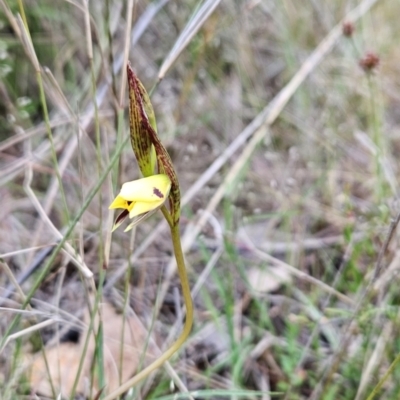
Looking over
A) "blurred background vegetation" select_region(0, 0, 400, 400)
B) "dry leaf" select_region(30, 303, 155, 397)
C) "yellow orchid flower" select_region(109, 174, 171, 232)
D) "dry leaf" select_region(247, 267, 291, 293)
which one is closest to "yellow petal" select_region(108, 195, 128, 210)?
"yellow orchid flower" select_region(109, 174, 171, 232)

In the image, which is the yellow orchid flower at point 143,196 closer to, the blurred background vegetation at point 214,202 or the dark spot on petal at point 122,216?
the dark spot on petal at point 122,216

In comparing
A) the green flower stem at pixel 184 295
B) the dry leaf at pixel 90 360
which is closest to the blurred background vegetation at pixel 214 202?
the dry leaf at pixel 90 360

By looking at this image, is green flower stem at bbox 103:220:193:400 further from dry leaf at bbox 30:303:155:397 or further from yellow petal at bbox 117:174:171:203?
dry leaf at bbox 30:303:155:397

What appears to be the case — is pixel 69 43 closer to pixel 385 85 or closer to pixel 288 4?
pixel 288 4

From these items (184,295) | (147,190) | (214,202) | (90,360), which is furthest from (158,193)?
(214,202)

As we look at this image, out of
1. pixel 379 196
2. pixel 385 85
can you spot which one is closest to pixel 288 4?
pixel 385 85
